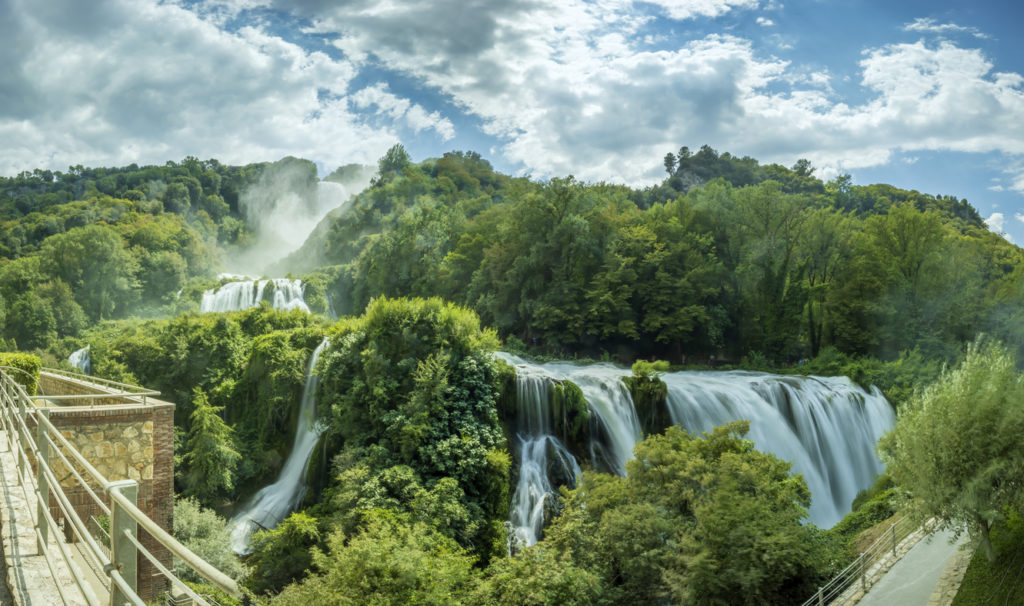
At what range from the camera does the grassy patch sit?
12.1 meters

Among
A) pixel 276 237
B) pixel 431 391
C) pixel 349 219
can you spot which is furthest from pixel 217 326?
pixel 276 237

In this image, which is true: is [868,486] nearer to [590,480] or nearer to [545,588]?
[590,480]

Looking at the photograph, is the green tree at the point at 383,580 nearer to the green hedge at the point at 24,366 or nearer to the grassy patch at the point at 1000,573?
the green hedge at the point at 24,366

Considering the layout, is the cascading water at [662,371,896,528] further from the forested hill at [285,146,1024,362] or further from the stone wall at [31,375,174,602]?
the stone wall at [31,375,174,602]

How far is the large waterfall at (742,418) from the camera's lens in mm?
18953

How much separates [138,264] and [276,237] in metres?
45.9

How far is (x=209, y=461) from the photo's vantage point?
72.4 ft

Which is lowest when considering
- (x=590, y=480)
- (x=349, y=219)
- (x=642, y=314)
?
(x=590, y=480)

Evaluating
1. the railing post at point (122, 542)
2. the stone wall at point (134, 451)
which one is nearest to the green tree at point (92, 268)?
the stone wall at point (134, 451)

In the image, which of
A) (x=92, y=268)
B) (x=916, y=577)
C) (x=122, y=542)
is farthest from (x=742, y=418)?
(x=92, y=268)

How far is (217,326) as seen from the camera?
1163 inches

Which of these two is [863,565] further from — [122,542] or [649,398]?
[122,542]

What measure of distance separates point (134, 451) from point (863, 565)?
568 inches

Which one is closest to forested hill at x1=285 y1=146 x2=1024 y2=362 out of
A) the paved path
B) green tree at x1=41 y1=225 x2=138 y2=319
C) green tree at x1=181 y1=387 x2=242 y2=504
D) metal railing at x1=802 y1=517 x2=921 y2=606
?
green tree at x1=181 y1=387 x2=242 y2=504
